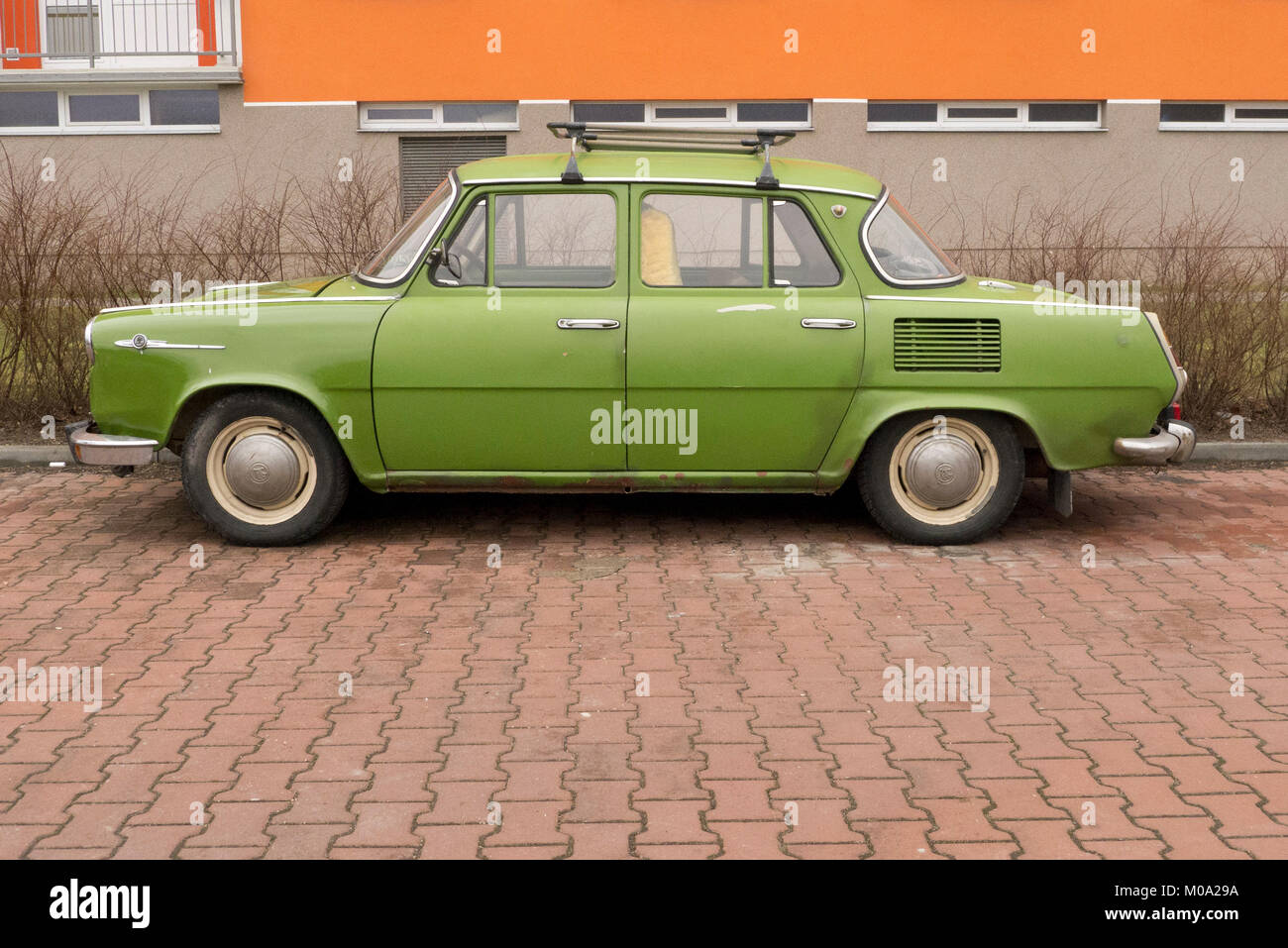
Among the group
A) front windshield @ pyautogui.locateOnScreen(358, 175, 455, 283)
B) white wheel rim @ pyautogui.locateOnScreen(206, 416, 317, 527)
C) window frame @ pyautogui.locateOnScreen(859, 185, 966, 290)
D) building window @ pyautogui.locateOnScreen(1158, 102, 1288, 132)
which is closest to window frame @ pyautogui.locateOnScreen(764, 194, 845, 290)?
window frame @ pyautogui.locateOnScreen(859, 185, 966, 290)

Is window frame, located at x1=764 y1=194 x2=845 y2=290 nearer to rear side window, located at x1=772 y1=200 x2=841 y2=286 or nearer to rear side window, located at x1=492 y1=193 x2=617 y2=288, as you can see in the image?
rear side window, located at x1=772 y1=200 x2=841 y2=286

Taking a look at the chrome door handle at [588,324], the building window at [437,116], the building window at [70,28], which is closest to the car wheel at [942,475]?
the chrome door handle at [588,324]

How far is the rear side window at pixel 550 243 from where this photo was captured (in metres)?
7.22

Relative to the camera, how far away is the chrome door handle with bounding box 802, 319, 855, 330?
7.09 m

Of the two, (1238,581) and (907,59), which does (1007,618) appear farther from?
(907,59)

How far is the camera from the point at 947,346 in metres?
7.13

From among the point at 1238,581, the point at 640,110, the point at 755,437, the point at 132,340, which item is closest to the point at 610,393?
the point at 755,437

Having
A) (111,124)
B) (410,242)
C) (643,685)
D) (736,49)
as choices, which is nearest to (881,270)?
(410,242)

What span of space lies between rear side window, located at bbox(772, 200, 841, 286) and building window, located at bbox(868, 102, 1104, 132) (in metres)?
14.9

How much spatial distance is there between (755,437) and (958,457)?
986mm

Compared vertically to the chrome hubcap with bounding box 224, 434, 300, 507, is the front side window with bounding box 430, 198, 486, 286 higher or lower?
higher

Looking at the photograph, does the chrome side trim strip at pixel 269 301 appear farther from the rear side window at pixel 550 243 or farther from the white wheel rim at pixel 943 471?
the white wheel rim at pixel 943 471

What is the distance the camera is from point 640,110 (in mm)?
21781

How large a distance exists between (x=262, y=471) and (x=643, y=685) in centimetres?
274
